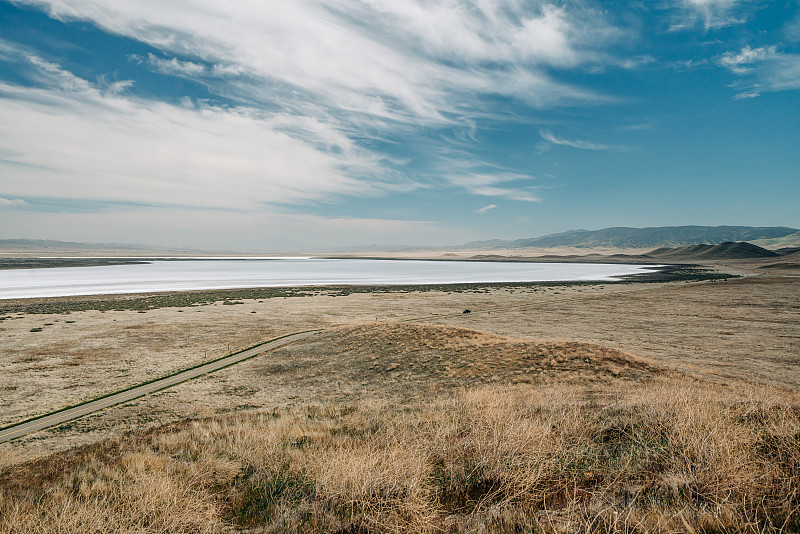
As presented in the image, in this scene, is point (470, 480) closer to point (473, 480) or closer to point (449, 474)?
point (473, 480)

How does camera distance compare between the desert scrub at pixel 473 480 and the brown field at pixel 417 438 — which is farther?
the brown field at pixel 417 438

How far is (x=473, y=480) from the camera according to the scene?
6.69m

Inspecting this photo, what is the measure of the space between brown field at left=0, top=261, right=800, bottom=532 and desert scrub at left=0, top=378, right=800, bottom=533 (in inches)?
1.7

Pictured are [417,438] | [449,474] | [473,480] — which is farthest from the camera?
[417,438]

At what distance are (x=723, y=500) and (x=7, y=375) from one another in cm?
3362

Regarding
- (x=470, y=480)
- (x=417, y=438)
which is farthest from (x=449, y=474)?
(x=417, y=438)

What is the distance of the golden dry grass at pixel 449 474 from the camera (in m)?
5.42

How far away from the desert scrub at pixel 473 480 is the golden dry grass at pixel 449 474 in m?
0.03

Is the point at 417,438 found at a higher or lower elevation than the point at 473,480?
lower

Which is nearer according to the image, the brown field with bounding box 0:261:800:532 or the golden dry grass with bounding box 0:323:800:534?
the golden dry grass with bounding box 0:323:800:534

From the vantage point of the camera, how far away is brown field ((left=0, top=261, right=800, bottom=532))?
5.70 meters

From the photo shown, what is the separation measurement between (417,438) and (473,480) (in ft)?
8.30

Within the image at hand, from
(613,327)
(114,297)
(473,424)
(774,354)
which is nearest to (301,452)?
(473,424)

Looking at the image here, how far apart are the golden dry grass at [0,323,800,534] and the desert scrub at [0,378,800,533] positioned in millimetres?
35
